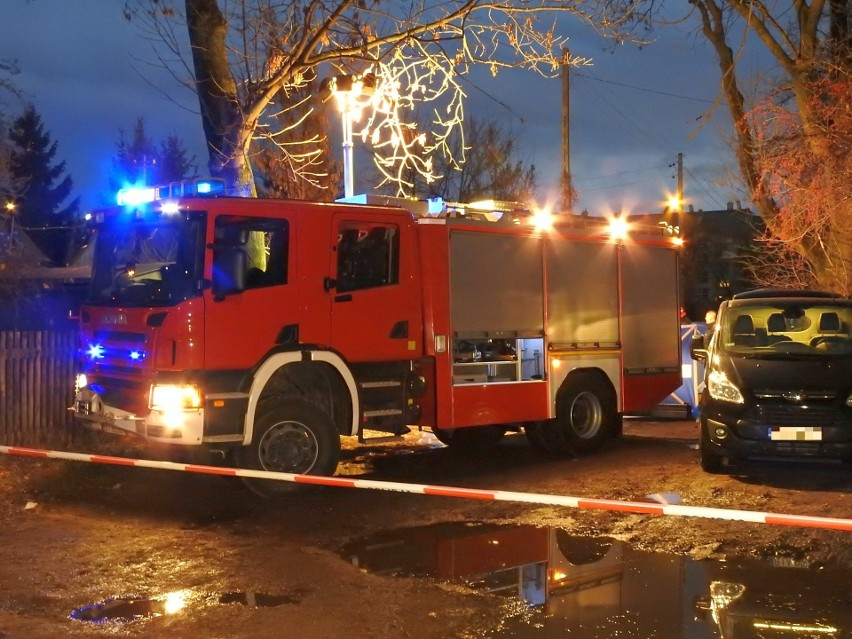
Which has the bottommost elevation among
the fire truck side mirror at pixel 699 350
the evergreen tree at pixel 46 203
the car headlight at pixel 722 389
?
the car headlight at pixel 722 389

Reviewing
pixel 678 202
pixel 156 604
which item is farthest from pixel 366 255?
pixel 678 202

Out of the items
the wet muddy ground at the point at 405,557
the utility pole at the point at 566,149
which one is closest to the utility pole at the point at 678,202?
the utility pole at the point at 566,149

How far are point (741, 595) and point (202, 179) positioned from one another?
20.2ft

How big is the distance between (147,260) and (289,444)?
7.37 ft

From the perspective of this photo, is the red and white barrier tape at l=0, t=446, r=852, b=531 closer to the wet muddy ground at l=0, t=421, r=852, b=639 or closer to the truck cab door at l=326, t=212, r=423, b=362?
the wet muddy ground at l=0, t=421, r=852, b=639

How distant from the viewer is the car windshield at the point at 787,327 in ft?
34.4

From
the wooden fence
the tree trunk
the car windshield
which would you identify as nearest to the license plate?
the car windshield

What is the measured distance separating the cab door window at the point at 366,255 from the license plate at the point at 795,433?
13.5 feet

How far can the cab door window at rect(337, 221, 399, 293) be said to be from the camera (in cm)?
980

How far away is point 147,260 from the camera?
932cm

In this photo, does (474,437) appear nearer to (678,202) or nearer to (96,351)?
(96,351)

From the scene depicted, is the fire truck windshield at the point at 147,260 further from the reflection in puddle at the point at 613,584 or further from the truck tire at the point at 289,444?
the reflection in puddle at the point at 613,584

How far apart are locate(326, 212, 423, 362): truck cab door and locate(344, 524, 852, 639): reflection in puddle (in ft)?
8.09

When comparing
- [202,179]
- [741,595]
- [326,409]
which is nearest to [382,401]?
[326,409]
